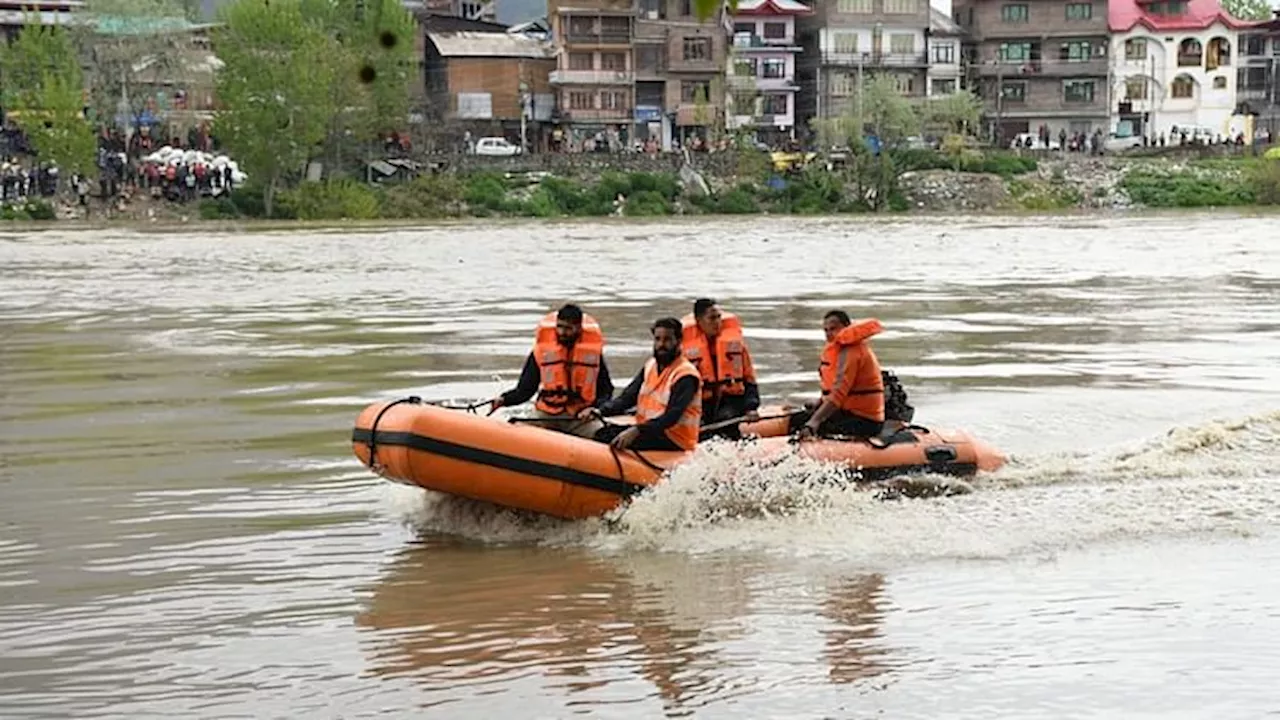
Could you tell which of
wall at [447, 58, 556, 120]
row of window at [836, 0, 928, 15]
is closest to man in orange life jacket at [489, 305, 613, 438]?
wall at [447, 58, 556, 120]

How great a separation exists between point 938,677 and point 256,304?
Result: 17.2 meters

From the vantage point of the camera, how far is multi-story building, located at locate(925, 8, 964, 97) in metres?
71.2

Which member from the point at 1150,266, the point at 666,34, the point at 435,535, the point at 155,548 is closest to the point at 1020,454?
the point at 435,535

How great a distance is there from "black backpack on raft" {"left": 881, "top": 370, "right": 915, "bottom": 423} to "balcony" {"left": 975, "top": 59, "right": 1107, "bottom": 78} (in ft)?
210

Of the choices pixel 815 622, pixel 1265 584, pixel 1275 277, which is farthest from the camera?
pixel 1275 277

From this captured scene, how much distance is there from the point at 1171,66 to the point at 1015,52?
6864 mm

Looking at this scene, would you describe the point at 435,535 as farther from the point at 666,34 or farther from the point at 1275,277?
the point at 666,34

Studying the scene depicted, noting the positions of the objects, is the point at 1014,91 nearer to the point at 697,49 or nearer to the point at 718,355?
the point at 697,49

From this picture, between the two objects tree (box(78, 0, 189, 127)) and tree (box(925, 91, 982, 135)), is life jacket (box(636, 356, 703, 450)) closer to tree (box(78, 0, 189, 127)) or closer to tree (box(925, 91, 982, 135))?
tree (box(78, 0, 189, 127))

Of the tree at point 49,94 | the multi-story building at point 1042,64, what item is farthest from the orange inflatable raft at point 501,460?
the multi-story building at point 1042,64

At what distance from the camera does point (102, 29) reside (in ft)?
182

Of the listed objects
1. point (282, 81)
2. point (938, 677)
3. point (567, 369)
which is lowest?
point (938, 677)

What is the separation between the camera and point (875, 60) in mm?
69062

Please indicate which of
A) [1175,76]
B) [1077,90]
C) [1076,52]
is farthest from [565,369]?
[1175,76]
